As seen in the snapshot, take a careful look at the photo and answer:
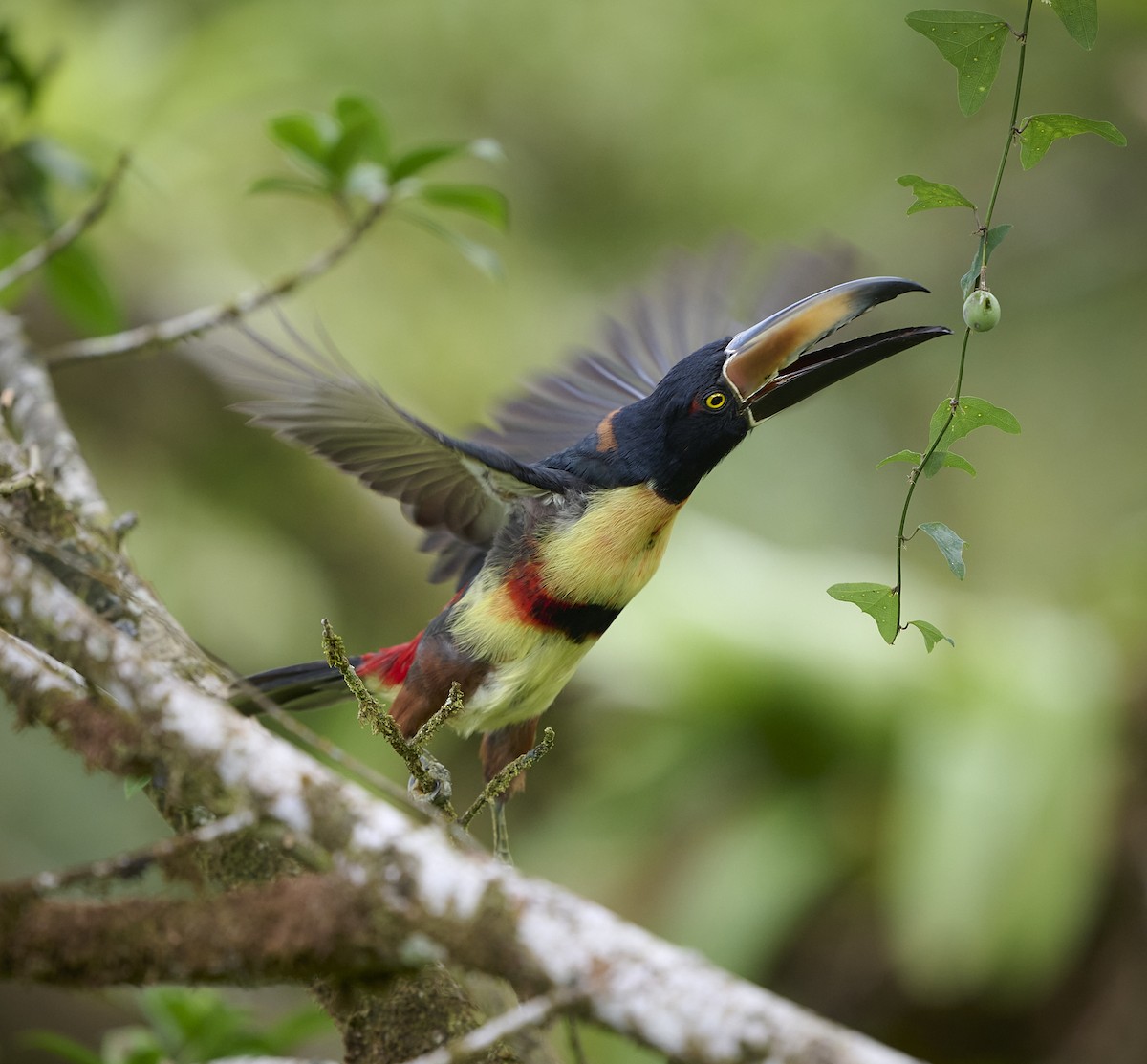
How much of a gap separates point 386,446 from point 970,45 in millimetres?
1294

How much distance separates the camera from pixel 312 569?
6273 millimetres

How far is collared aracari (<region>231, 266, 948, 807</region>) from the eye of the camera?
230 centimetres

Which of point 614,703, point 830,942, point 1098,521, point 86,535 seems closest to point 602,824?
point 614,703

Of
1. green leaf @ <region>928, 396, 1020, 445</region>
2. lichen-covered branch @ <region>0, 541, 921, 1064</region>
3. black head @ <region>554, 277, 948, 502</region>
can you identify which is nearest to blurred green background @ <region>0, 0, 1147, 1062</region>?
black head @ <region>554, 277, 948, 502</region>

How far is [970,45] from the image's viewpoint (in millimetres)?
1526

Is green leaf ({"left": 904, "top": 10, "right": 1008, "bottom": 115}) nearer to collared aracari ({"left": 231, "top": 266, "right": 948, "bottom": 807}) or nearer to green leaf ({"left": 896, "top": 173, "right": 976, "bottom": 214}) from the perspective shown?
green leaf ({"left": 896, "top": 173, "right": 976, "bottom": 214})

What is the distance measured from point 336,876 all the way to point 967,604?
4.89 metres

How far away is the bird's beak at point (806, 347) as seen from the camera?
212 centimetres

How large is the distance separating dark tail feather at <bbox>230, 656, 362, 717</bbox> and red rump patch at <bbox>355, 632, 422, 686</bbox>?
3.7 inches

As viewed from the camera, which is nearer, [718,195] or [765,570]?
[765,570]

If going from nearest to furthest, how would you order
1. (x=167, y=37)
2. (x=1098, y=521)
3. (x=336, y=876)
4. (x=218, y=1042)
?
(x=336, y=876)
(x=218, y=1042)
(x=167, y=37)
(x=1098, y=521)

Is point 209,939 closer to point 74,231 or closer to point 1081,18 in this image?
point 1081,18

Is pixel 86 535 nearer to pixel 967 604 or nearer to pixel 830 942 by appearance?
pixel 830 942

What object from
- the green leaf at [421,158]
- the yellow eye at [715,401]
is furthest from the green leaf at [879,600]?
the green leaf at [421,158]
